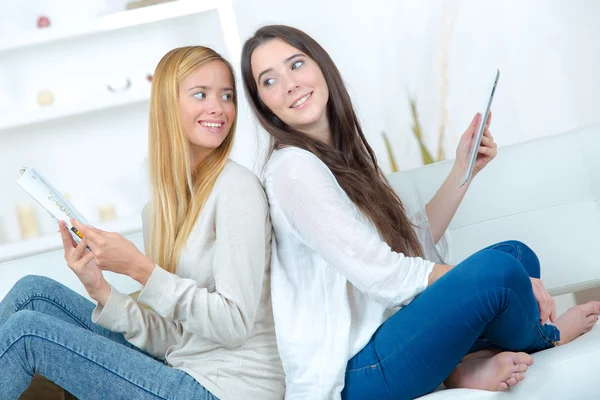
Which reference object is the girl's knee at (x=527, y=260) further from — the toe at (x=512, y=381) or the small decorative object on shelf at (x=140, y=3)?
the small decorative object on shelf at (x=140, y=3)

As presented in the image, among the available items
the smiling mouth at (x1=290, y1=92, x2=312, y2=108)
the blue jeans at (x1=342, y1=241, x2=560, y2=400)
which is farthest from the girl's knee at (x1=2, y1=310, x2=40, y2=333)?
the smiling mouth at (x1=290, y1=92, x2=312, y2=108)

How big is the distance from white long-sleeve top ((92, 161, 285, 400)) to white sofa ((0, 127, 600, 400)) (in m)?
0.63

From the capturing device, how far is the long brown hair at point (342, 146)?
174 cm

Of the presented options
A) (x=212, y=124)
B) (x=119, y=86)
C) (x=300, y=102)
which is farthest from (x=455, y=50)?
(x=212, y=124)

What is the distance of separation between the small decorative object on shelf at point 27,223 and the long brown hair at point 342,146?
76.0 inches

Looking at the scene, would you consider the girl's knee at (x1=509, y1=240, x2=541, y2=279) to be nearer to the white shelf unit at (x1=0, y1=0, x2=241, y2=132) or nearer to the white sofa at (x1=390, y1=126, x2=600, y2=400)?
the white sofa at (x1=390, y1=126, x2=600, y2=400)

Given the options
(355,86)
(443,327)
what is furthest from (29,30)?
(443,327)

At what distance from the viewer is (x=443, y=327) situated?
57.8 inches

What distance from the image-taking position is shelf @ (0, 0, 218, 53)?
125 inches

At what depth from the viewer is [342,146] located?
1909 mm

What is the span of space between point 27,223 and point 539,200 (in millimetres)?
2264

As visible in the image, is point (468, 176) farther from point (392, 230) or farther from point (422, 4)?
point (422, 4)

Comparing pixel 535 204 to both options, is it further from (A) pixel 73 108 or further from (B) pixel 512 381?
(A) pixel 73 108

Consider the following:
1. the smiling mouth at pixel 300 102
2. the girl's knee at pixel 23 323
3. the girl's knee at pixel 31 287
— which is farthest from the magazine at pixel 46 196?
the smiling mouth at pixel 300 102
